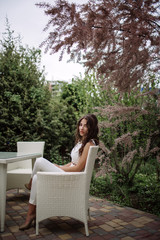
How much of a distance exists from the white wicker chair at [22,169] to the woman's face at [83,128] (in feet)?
4.55

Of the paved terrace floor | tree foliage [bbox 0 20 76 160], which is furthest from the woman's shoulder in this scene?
tree foliage [bbox 0 20 76 160]

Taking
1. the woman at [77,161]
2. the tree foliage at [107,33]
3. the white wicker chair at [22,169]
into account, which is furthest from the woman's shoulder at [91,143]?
the white wicker chair at [22,169]

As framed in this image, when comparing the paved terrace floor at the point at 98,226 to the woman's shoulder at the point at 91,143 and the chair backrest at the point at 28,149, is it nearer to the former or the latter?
the chair backrest at the point at 28,149

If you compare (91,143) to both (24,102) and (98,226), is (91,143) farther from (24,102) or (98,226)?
(24,102)

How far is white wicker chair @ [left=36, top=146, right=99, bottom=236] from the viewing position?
2557 millimetres

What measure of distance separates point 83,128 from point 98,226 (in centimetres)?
121

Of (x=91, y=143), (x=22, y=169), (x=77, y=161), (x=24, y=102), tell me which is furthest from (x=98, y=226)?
(x=24, y=102)

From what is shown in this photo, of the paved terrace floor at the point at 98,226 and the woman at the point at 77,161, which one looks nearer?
the paved terrace floor at the point at 98,226

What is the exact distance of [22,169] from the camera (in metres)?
4.34

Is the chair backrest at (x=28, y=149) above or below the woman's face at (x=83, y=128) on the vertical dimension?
below

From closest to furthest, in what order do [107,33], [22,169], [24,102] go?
1. [107,33]
2. [22,169]
3. [24,102]

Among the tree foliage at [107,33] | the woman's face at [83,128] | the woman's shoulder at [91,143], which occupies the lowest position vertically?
the woman's shoulder at [91,143]

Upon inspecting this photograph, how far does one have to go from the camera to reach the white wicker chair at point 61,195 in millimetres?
→ 2557

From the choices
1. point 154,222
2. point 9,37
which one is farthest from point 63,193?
point 9,37
